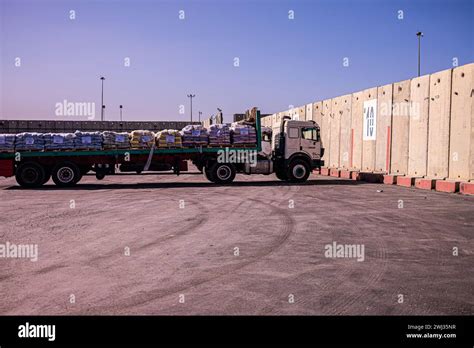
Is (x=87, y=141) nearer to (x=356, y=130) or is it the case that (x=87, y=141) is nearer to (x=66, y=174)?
(x=66, y=174)

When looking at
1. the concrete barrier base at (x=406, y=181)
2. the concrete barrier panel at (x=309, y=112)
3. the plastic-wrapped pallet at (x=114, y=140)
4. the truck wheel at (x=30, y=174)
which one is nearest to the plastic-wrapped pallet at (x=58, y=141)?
the truck wheel at (x=30, y=174)

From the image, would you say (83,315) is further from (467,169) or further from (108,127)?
(108,127)

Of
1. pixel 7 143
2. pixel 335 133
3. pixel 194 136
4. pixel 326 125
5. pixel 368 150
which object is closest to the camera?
pixel 7 143

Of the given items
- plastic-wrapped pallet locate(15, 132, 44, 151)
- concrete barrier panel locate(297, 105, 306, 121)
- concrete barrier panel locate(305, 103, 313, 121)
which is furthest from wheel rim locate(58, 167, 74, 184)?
concrete barrier panel locate(297, 105, 306, 121)

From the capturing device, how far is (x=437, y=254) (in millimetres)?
7137

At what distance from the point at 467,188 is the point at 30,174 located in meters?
16.4

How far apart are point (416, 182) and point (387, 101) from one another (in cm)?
469

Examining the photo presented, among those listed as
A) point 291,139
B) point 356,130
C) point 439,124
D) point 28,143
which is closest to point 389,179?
point 439,124

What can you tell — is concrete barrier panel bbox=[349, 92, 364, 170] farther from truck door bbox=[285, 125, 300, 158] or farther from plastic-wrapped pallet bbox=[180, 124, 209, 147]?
plastic-wrapped pallet bbox=[180, 124, 209, 147]

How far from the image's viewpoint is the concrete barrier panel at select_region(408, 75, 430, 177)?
719 inches

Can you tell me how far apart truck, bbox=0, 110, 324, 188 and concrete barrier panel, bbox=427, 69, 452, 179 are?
488cm

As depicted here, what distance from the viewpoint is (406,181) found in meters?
18.6

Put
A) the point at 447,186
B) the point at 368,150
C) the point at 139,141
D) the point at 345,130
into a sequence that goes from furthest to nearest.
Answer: the point at 345,130 < the point at 368,150 < the point at 139,141 < the point at 447,186
